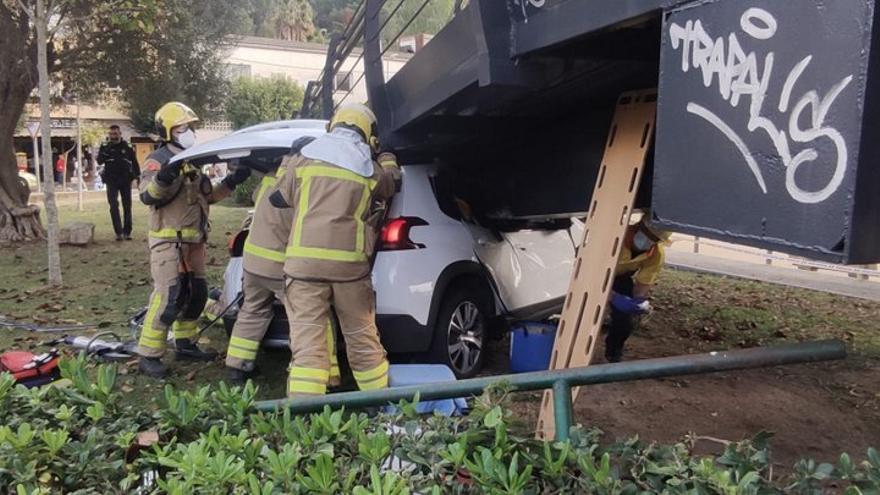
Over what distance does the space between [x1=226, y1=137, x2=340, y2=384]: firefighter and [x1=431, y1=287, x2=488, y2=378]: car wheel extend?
69 cm

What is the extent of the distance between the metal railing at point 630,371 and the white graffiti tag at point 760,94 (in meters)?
0.37

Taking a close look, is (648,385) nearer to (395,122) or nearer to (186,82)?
(395,122)

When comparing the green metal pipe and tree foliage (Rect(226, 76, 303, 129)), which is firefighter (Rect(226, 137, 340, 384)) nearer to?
the green metal pipe

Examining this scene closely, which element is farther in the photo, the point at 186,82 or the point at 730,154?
the point at 186,82

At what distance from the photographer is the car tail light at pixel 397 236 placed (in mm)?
4883

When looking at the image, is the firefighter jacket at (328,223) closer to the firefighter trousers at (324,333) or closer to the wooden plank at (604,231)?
the firefighter trousers at (324,333)

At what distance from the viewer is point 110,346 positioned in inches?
225

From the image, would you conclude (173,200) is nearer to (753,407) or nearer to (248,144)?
(248,144)

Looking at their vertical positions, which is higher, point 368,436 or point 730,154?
point 730,154

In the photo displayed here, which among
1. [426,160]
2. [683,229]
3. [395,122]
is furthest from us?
[426,160]

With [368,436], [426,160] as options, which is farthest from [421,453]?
[426,160]

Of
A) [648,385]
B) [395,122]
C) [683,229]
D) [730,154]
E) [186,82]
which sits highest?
[186,82]

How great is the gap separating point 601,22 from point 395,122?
2.25 meters

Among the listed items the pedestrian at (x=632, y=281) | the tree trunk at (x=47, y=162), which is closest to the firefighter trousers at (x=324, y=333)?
the pedestrian at (x=632, y=281)
